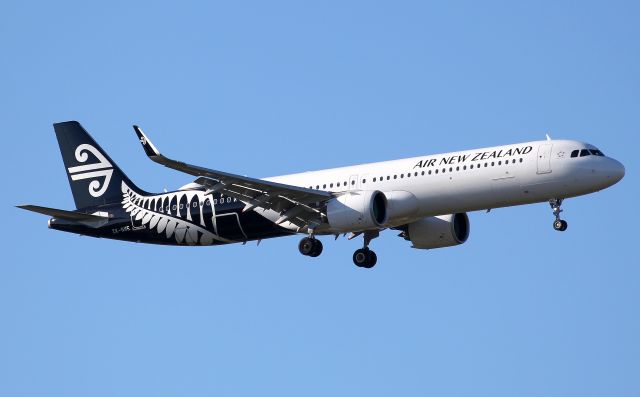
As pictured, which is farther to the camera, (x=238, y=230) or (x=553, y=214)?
(x=238, y=230)

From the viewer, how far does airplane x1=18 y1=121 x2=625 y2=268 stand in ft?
201

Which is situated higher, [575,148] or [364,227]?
[575,148]

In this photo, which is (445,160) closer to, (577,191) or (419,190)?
(419,190)

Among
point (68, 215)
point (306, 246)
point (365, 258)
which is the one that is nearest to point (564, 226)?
point (365, 258)

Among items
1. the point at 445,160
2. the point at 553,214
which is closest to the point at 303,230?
the point at 445,160

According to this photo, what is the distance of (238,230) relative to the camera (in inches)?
2611

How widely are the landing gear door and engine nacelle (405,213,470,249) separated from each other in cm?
803

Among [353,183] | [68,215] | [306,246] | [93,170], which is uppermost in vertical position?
[93,170]

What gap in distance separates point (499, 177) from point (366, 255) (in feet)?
30.2

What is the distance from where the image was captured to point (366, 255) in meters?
67.6

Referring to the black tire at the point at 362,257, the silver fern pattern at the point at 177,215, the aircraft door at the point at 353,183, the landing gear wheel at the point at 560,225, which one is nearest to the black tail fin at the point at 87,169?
the silver fern pattern at the point at 177,215

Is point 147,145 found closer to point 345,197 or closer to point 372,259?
point 345,197

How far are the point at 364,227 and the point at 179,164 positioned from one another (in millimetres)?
9729

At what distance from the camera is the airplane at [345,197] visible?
61.2 m
